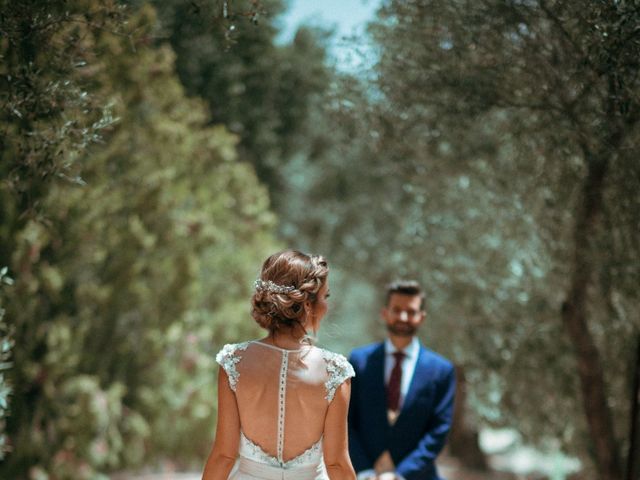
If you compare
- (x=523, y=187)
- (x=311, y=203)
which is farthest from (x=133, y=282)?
(x=311, y=203)

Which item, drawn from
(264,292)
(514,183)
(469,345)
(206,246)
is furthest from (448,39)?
(206,246)

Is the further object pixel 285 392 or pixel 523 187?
pixel 523 187

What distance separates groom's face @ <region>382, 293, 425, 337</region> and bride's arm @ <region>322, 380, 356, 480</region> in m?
1.75

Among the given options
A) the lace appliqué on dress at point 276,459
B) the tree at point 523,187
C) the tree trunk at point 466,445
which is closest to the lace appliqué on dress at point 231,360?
the lace appliqué on dress at point 276,459

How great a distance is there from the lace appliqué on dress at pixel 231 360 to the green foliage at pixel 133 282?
16.6 ft

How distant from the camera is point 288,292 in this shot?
3188 millimetres

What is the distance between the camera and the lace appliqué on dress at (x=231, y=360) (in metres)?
3.23

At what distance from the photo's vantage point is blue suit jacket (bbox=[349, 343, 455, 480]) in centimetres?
481

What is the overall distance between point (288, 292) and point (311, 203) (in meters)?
12.6

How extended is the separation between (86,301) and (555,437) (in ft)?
18.7

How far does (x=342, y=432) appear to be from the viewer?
3256 millimetres

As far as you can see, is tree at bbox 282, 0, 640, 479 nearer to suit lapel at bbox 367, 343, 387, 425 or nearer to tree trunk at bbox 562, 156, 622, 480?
tree trunk at bbox 562, 156, 622, 480

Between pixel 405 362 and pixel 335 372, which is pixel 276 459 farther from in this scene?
pixel 405 362

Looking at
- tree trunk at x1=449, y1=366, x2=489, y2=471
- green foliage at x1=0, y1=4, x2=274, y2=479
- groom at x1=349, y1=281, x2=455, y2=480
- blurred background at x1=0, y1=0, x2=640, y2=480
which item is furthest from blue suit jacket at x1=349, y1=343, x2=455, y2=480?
tree trunk at x1=449, y1=366, x2=489, y2=471
